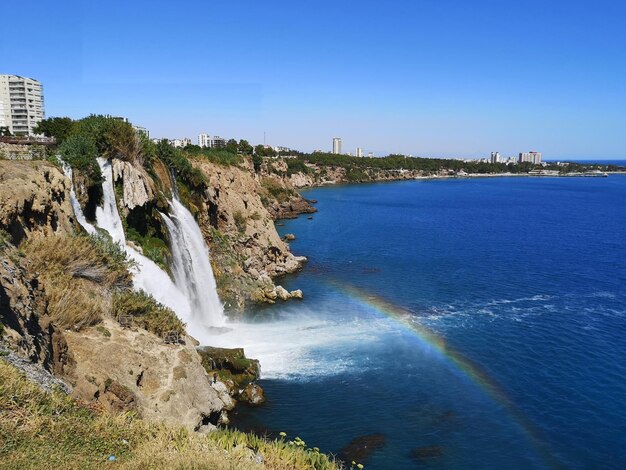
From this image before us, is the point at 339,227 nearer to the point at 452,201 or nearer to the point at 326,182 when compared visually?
the point at 452,201

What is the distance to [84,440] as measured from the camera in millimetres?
9320

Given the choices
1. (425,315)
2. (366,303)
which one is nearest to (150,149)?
(366,303)

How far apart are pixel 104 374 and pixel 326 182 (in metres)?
147

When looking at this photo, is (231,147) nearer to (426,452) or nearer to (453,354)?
(453,354)

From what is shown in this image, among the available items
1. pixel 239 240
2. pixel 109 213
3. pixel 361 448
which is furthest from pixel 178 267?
pixel 361 448

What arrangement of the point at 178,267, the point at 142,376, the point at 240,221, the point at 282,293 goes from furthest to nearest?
the point at 240,221
the point at 282,293
the point at 178,267
the point at 142,376

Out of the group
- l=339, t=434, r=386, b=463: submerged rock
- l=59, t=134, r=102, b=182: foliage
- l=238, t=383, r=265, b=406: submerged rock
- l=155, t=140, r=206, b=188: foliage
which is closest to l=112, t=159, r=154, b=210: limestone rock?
l=59, t=134, r=102, b=182: foliage

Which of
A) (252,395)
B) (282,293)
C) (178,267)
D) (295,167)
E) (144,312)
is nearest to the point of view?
(144,312)

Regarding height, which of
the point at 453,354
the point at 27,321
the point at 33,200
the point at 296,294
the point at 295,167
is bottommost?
the point at 453,354

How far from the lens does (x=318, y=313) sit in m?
35.2

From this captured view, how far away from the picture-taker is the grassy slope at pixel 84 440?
28.2ft

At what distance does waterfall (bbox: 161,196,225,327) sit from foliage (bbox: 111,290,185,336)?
872cm

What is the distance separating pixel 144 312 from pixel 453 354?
57.4 feet

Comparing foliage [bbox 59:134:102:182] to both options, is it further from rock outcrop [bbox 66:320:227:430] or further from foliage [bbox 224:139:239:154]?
foliage [bbox 224:139:239:154]
